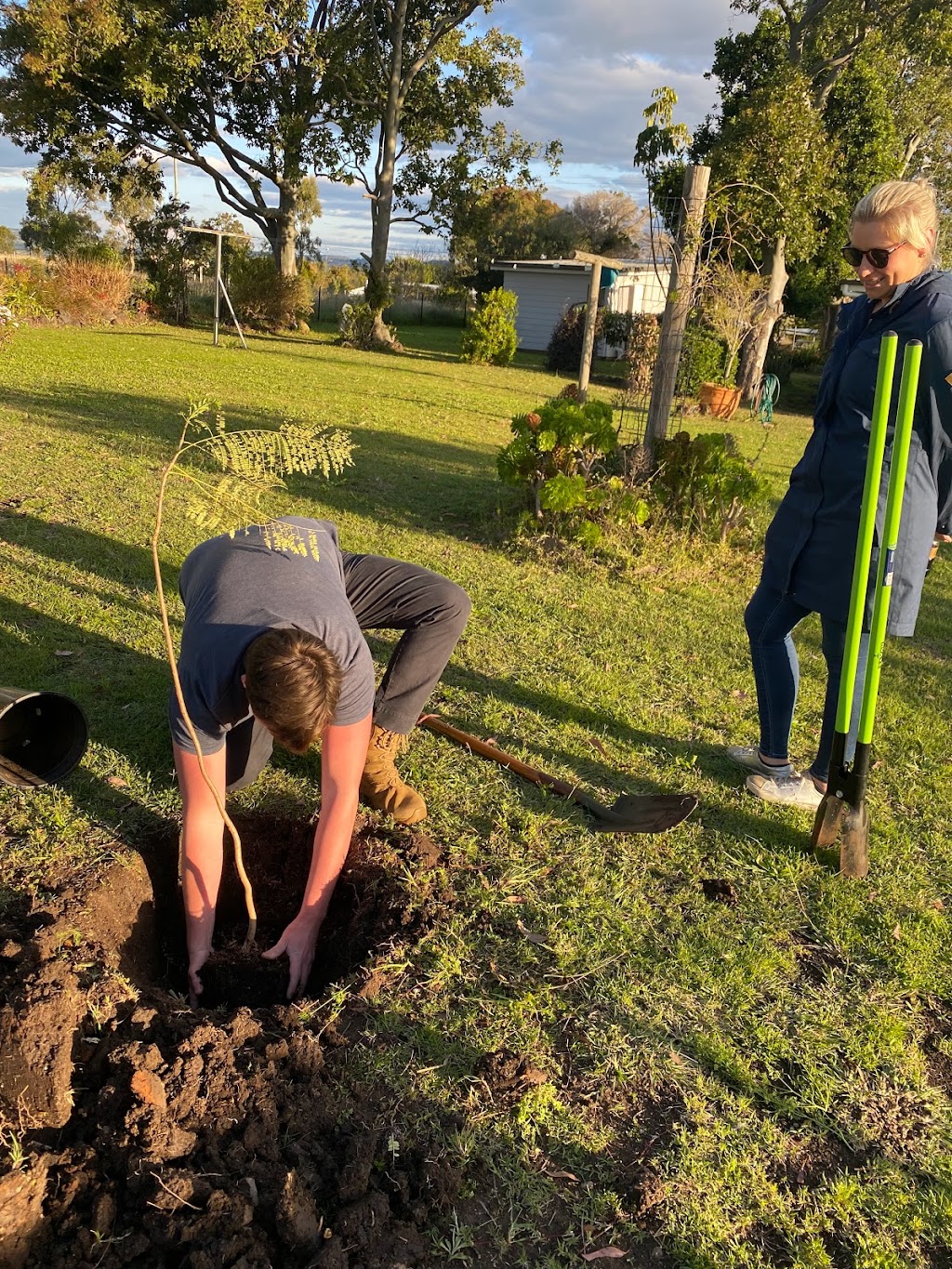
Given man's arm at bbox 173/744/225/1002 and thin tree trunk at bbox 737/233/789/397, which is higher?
thin tree trunk at bbox 737/233/789/397

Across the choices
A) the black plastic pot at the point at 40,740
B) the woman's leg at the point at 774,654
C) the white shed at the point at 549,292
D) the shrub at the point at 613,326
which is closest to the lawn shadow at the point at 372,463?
the black plastic pot at the point at 40,740

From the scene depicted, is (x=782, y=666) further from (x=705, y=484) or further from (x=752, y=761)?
(x=705, y=484)

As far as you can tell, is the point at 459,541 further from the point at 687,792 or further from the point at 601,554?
the point at 687,792

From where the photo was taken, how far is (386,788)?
315 cm

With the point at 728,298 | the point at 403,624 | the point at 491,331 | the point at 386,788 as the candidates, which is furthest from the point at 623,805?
the point at 491,331

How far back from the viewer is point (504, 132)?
24172mm

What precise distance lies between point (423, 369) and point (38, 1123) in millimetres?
17747

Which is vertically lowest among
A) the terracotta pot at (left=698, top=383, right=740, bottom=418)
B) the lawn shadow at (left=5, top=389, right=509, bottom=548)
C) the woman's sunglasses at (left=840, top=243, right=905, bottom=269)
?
the lawn shadow at (left=5, top=389, right=509, bottom=548)

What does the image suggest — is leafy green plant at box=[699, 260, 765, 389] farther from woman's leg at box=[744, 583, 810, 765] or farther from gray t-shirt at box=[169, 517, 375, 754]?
gray t-shirt at box=[169, 517, 375, 754]

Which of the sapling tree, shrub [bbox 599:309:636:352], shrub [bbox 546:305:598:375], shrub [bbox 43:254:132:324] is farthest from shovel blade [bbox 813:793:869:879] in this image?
shrub [bbox 43:254:132:324]

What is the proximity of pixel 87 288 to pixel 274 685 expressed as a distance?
2154 cm

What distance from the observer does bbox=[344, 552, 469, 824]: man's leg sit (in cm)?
322

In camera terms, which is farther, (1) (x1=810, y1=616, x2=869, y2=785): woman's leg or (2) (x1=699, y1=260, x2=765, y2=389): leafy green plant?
(2) (x1=699, y1=260, x2=765, y2=389): leafy green plant

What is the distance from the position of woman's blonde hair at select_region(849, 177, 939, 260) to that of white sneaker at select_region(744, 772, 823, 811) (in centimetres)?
198
